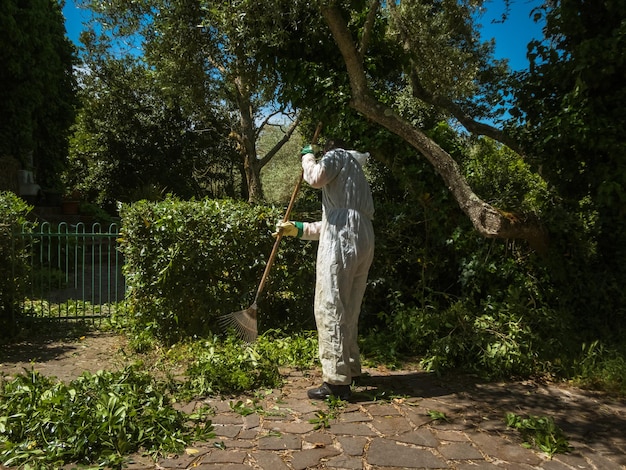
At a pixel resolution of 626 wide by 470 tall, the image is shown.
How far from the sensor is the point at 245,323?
198 inches

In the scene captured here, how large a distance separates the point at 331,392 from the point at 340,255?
1.07 meters

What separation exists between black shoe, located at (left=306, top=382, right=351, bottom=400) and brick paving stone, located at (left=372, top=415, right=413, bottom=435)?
0.36 metres

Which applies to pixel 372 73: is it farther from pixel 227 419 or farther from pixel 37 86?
pixel 37 86

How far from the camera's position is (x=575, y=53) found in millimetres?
5359

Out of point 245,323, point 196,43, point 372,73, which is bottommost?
point 245,323

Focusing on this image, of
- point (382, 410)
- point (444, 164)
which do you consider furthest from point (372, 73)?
point (382, 410)

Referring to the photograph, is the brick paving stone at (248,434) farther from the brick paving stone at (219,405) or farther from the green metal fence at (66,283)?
the green metal fence at (66,283)

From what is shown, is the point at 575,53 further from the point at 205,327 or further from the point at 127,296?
the point at 127,296

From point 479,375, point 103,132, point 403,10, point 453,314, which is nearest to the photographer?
point 479,375

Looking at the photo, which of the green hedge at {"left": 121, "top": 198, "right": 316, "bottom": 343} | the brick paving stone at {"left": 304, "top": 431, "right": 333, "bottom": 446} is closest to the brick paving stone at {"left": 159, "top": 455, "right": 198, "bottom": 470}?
the brick paving stone at {"left": 304, "top": 431, "right": 333, "bottom": 446}

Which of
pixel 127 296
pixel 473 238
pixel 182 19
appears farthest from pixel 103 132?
pixel 473 238

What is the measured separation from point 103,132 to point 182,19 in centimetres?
1169

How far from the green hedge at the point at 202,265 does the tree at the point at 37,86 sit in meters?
9.31

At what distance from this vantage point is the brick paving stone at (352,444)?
10.5 ft
